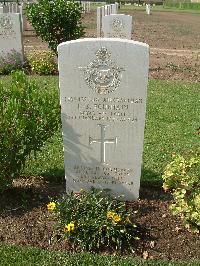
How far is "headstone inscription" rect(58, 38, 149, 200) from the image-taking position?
433 cm

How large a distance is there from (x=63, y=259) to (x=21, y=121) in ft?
4.93

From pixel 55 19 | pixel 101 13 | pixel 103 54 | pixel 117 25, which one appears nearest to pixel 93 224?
pixel 103 54

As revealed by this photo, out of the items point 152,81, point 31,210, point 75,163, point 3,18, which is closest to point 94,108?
point 75,163

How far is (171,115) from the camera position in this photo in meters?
8.72

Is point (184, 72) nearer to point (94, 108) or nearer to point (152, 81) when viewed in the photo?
point (152, 81)

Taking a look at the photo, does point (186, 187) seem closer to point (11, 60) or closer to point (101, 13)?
point (11, 60)

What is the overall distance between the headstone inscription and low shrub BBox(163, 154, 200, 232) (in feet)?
1.61

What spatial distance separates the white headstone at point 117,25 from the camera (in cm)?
1388

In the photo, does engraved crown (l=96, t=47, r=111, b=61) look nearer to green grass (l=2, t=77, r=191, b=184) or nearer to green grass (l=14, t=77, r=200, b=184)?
green grass (l=14, t=77, r=200, b=184)

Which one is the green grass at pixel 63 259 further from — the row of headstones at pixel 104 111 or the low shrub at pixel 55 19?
the low shrub at pixel 55 19

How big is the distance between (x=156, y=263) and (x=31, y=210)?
1.65 meters

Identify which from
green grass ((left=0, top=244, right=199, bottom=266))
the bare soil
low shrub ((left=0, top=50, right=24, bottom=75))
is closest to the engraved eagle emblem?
green grass ((left=0, top=244, right=199, bottom=266))

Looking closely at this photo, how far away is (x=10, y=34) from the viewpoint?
12.5 metres

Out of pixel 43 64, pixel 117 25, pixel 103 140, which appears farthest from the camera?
pixel 117 25
